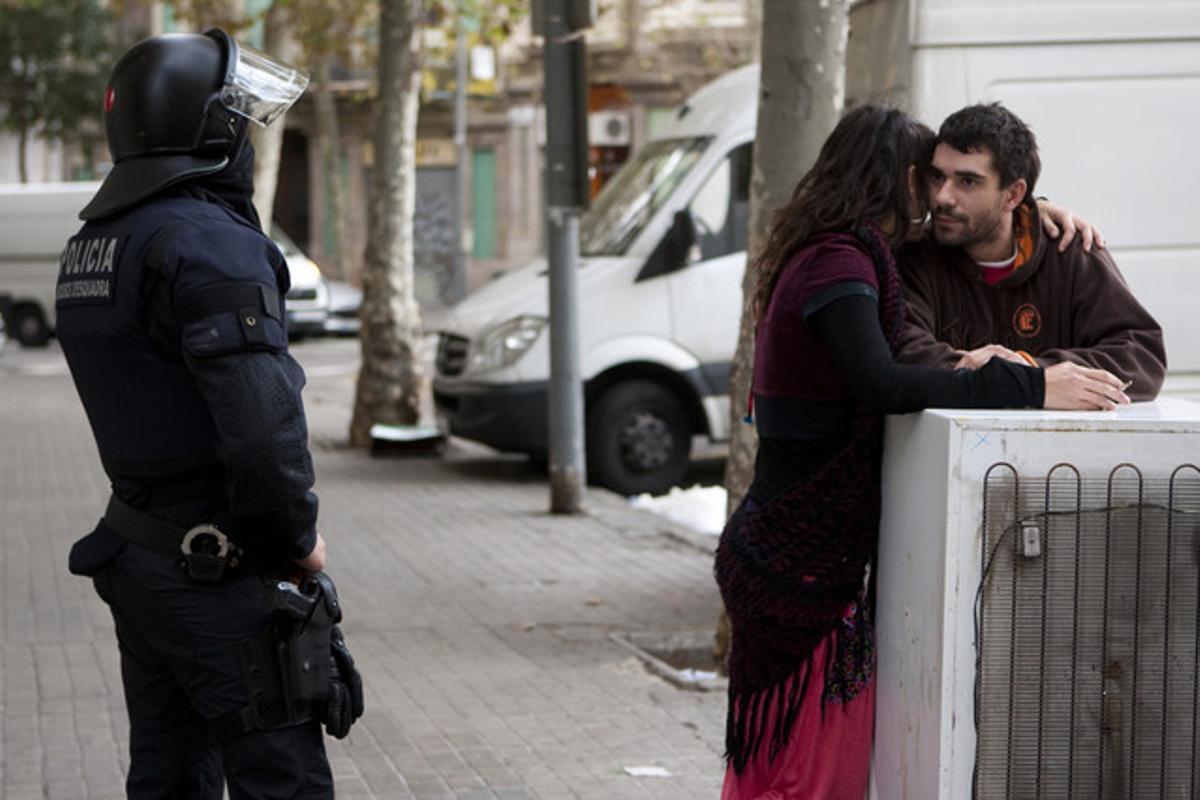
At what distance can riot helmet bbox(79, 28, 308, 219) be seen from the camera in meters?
3.88

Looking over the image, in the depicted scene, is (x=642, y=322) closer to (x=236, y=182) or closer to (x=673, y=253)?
(x=673, y=253)

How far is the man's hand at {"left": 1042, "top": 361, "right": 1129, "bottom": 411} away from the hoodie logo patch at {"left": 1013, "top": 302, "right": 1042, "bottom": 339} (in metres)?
0.48

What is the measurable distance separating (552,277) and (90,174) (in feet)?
124

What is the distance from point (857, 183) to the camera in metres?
4.24

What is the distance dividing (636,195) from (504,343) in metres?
1.32

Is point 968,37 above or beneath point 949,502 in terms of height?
above

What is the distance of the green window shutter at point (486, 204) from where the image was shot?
45.7 metres

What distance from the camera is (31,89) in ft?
150

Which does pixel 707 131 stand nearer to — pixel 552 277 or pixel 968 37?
pixel 552 277

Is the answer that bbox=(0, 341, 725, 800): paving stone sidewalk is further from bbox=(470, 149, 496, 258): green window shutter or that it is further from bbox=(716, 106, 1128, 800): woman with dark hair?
bbox=(470, 149, 496, 258): green window shutter

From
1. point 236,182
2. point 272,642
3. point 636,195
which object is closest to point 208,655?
point 272,642

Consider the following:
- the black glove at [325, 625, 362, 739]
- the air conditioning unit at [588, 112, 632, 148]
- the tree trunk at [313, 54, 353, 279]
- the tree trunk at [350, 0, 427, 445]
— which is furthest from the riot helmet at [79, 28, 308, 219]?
the tree trunk at [313, 54, 353, 279]

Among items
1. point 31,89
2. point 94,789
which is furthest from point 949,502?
point 31,89

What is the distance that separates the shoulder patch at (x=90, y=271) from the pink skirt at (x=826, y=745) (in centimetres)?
160
